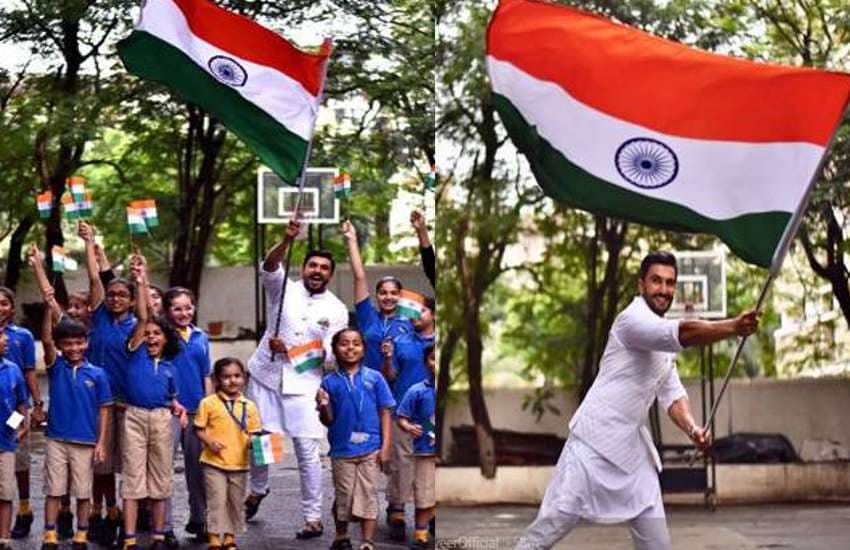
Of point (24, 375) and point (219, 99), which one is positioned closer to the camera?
point (24, 375)

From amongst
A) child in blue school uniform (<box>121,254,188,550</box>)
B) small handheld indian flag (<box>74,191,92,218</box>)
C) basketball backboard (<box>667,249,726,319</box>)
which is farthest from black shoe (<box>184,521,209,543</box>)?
basketball backboard (<box>667,249,726,319</box>)

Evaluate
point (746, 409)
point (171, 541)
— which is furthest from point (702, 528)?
point (171, 541)

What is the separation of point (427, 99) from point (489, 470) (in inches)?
73.1

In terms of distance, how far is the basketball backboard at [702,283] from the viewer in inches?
302

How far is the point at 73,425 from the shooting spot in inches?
284

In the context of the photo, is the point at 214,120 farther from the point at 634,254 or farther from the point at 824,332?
the point at 824,332

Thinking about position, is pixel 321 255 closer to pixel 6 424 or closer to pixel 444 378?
pixel 444 378

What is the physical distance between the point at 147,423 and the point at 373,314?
120cm

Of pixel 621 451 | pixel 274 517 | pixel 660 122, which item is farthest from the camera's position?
pixel 274 517

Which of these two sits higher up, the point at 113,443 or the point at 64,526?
the point at 113,443

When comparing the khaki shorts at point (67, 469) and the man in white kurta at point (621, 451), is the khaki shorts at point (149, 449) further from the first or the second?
the man in white kurta at point (621, 451)

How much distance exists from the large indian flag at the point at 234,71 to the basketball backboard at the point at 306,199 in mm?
552

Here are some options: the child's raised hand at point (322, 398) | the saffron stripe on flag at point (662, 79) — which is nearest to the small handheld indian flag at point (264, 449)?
the child's raised hand at point (322, 398)

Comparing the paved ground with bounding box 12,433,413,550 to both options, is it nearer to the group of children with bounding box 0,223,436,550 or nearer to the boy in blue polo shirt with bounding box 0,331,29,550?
the group of children with bounding box 0,223,436,550
